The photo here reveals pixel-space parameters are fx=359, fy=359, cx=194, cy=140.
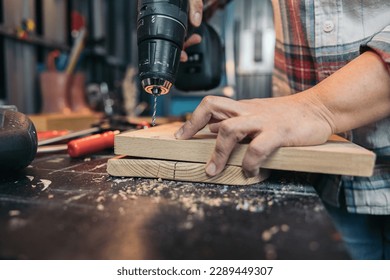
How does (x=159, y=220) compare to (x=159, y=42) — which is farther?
(x=159, y=42)

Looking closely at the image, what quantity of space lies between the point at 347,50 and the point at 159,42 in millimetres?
411

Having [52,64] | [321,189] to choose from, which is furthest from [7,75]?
[321,189]

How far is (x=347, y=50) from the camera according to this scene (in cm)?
79

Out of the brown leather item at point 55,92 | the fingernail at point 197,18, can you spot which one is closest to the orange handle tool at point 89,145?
the fingernail at point 197,18

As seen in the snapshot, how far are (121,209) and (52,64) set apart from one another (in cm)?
204

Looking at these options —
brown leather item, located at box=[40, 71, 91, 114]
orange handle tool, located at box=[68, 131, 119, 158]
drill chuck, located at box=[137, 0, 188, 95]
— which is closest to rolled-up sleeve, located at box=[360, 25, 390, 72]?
drill chuck, located at box=[137, 0, 188, 95]

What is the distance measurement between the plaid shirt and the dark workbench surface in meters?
0.24

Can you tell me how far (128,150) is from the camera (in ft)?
2.19

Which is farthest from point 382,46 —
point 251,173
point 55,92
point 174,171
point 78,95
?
point 78,95

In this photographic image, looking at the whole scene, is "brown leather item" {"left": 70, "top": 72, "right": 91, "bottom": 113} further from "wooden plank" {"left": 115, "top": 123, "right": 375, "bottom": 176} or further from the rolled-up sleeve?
the rolled-up sleeve

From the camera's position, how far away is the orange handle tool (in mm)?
847

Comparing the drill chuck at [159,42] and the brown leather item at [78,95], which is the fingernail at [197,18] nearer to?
the drill chuck at [159,42]

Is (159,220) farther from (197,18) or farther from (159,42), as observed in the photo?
(197,18)
